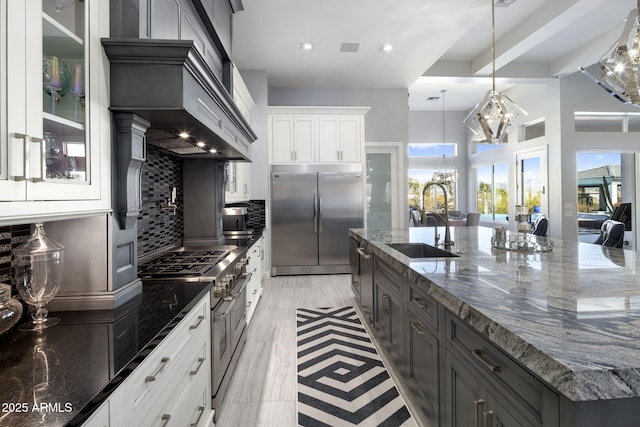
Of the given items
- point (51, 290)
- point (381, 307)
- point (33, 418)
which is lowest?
point (381, 307)

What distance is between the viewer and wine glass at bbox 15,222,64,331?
1091 millimetres

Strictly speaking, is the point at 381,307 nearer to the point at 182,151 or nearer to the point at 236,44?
the point at 182,151

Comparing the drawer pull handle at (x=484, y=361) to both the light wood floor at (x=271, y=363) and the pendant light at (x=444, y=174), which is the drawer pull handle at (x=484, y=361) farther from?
the pendant light at (x=444, y=174)

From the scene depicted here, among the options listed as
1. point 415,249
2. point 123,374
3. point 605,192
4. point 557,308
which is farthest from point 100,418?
Result: point 605,192

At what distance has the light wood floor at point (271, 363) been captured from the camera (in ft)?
6.22

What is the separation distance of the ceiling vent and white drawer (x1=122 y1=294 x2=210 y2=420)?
384cm

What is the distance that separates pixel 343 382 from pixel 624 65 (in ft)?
→ 8.24

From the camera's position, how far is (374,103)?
5914mm

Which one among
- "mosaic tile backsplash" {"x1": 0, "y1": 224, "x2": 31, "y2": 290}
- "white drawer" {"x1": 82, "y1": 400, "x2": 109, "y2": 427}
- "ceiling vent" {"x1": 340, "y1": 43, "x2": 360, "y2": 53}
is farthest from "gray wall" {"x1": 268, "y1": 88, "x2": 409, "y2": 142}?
"white drawer" {"x1": 82, "y1": 400, "x2": 109, "y2": 427}

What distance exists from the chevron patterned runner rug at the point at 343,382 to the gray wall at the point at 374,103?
3753mm

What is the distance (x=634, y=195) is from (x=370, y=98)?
5601 mm

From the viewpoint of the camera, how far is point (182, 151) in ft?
8.38

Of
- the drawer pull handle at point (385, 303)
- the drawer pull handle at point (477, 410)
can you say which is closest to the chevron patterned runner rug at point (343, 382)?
the drawer pull handle at point (385, 303)

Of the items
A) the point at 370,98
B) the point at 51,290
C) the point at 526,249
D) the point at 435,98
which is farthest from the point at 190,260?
the point at 435,98
